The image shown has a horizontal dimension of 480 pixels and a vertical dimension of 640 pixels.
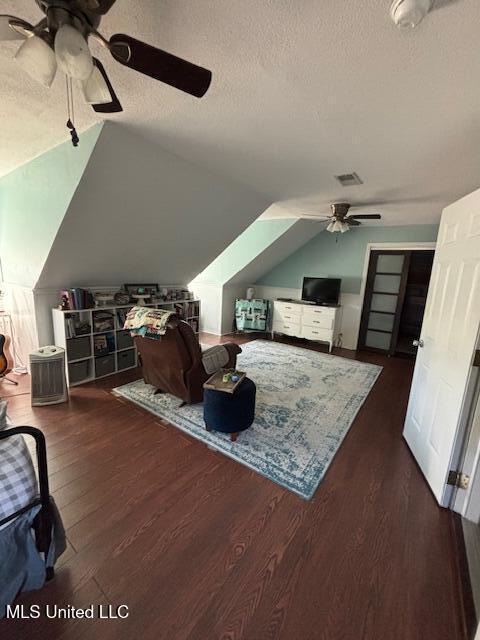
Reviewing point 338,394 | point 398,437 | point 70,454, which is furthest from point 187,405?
point 398,437

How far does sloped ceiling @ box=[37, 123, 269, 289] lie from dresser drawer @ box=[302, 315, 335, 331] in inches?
91.5

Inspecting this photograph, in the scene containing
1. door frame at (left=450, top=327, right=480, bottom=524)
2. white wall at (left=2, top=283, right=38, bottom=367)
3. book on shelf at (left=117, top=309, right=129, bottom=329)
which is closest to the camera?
door frame at (left=450, top=327, right=480, bottom=524)

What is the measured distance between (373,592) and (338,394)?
216cm

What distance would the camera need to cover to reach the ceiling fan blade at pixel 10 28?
35.2 inches

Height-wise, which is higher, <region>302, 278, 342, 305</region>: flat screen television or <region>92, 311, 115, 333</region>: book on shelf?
<region>302, 278, 342, 305</region>: flat screen television

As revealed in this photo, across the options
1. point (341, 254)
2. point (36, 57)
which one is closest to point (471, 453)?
point (36, 57)

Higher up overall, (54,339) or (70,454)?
(54,339)

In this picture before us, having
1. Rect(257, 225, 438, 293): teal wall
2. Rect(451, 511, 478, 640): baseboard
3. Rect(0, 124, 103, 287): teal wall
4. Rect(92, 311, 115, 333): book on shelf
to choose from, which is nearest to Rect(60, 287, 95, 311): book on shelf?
Rect(92, 311, 115, 333): book on shelf

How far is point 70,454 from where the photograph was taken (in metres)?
2.11

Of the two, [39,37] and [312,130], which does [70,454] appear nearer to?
[39,37]

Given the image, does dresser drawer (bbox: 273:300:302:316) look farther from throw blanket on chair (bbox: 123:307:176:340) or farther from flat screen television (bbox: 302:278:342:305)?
throw blanket on chair (bbox: 123:307:176:340)

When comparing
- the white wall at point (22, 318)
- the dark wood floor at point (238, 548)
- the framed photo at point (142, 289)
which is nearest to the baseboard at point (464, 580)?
the dark wood floor at point (238, 548)

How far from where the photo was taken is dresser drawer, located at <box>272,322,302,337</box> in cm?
554

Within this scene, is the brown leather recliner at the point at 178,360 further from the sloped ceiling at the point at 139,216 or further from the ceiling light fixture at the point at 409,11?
the ceiling light fixture at the point at 409,11
